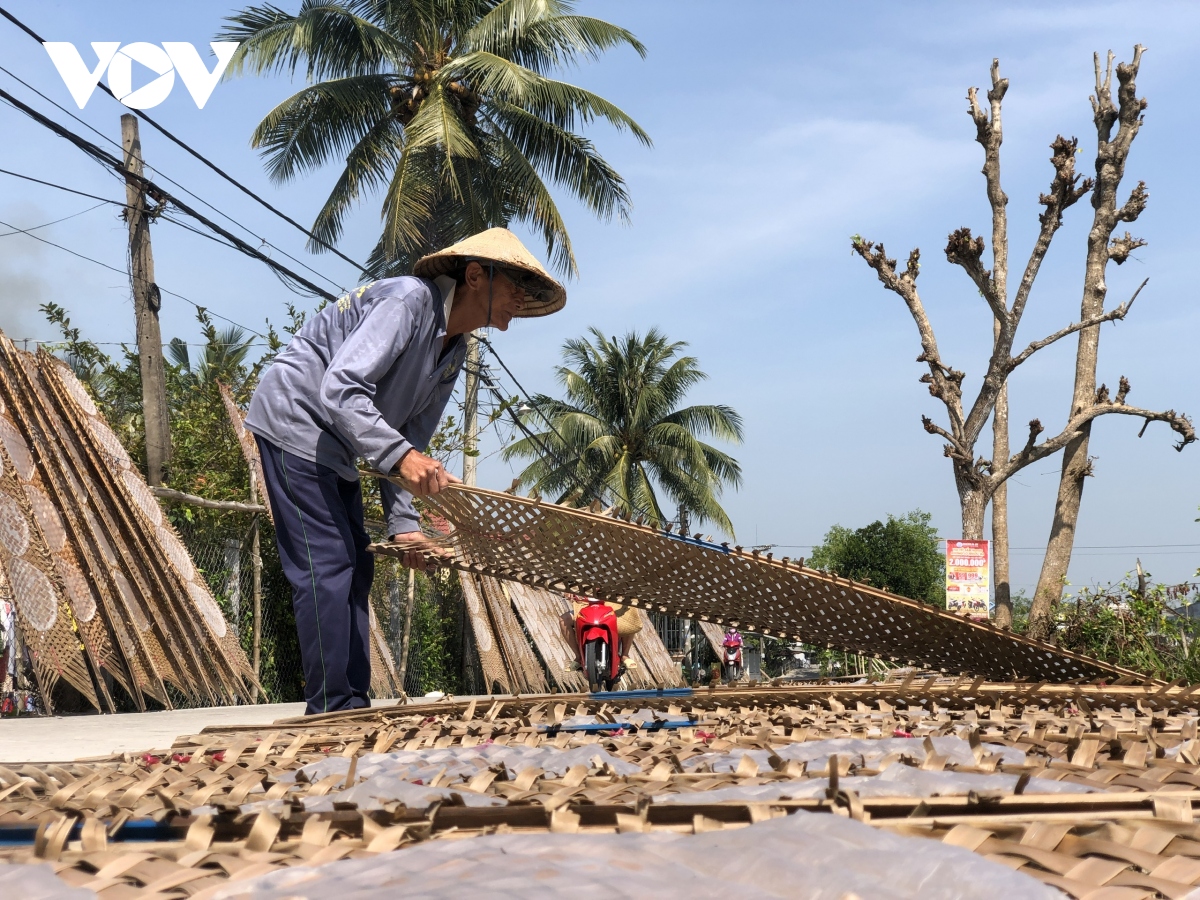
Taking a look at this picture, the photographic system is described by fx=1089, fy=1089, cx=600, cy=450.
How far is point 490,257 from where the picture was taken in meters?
3.03

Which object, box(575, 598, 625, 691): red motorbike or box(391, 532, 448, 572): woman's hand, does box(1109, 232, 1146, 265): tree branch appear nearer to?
box(575, 598, 625, 691): red motorbike

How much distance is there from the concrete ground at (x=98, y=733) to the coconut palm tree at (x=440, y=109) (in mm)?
12925

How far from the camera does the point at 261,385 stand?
3.04 meters

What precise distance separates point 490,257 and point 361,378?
529mm

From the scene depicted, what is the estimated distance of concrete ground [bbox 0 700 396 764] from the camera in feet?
10.4

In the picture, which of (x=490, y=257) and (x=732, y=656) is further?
(x=732, y=656)

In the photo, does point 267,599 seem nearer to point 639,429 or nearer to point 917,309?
point 917,309

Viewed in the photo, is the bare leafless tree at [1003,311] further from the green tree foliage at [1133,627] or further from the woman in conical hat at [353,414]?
the woman in conical hat at [353,414]

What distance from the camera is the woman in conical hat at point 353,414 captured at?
2775 mm

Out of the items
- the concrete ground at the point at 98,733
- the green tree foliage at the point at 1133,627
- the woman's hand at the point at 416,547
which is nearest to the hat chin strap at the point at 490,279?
the woman's hand at the point at 416,547

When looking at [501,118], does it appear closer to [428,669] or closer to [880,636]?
[428,669]

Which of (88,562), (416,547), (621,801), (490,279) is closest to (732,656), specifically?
(88,562)


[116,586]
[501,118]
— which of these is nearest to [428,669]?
[116,586]

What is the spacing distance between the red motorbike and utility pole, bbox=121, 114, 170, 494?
4199 millimetres
